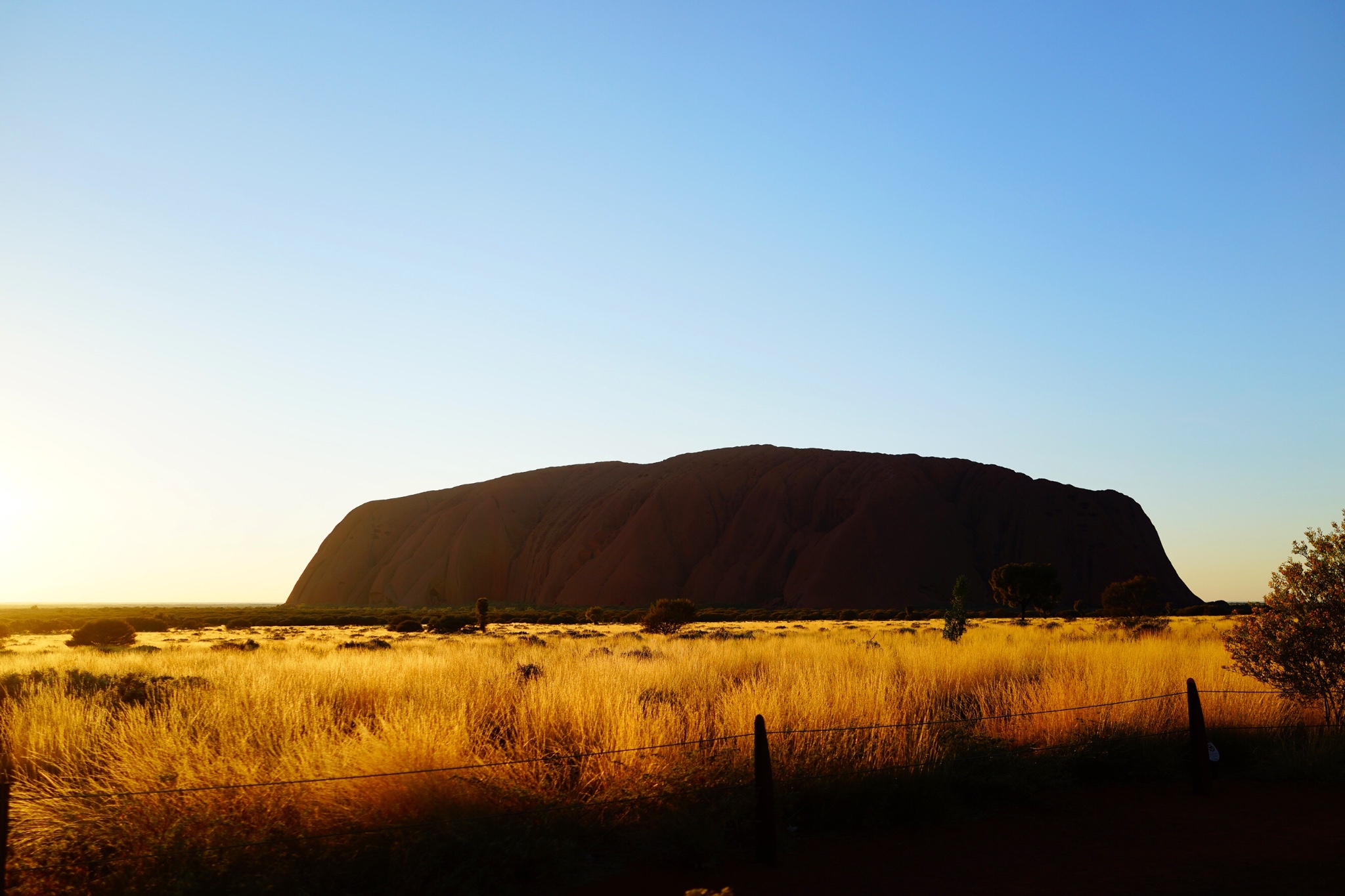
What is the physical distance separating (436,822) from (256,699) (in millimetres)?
4559

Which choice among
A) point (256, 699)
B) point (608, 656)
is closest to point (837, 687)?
point (256, 699)

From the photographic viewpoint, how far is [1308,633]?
10.9m

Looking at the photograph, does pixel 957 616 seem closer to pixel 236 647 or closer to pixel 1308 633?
pixel 1308 633

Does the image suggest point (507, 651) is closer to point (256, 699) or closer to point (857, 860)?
point (256, 699)

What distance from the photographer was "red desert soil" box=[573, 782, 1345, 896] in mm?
5863

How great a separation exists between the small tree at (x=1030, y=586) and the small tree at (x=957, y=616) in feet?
92.7

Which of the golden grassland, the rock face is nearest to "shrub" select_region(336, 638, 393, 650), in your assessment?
the golden grassland

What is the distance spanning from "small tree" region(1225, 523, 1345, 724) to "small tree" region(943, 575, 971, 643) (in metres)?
10.9

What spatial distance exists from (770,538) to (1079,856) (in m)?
78.3

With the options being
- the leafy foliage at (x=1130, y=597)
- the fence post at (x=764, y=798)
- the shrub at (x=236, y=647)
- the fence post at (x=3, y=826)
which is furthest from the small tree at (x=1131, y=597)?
the fence post at (x=3, y=826)

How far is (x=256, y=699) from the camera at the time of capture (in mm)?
9195

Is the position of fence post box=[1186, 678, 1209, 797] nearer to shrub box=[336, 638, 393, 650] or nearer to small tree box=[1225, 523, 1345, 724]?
small tree box=[1225, 523, 1345, 724]

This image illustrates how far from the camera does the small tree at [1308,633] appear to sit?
10.8 m

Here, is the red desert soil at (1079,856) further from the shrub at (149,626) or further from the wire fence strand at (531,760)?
the shrub at (149,626)
